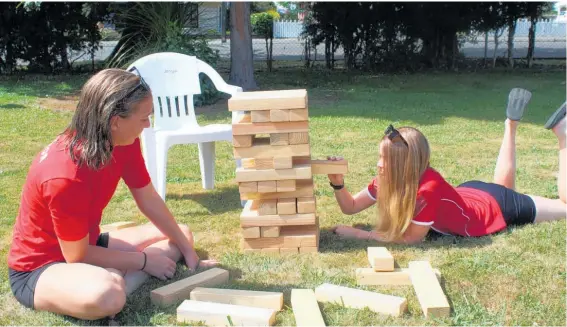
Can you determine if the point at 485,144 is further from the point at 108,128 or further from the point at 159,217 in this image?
the point at 108,128

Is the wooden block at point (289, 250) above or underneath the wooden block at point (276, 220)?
underneath

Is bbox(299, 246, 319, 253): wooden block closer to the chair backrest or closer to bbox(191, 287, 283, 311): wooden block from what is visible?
bbox(191, 287, 283, 311): wooden block

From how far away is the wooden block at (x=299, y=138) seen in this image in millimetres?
3939

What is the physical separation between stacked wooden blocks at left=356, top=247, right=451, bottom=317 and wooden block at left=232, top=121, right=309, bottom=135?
0.88 m

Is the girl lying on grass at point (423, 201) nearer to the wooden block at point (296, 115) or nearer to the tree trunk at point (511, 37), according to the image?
the wooden block at point (296, 115)

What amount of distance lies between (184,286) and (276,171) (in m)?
0.99

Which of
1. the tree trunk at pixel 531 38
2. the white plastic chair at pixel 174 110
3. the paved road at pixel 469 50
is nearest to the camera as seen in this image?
the white plastic chair at pixel 174 110

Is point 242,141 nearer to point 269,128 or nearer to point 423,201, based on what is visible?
point 269,128

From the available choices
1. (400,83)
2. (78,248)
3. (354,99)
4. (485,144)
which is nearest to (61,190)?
(78,248)

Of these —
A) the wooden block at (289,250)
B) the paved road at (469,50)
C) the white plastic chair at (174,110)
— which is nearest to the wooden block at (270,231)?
the wooden block at (289,250)

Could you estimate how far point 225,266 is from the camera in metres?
3.87

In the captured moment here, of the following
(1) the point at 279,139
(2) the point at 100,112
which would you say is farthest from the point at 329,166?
(2) the point at 100,112

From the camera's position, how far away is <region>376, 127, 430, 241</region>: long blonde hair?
4027 millimetres

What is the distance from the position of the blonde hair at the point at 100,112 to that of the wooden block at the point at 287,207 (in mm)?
1383
